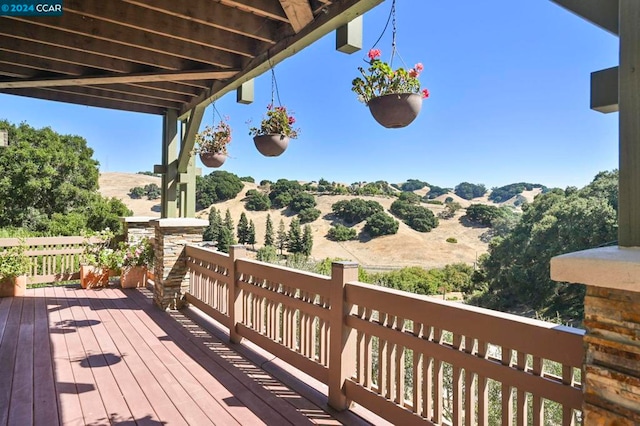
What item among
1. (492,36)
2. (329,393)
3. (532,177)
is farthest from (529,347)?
(532,177)

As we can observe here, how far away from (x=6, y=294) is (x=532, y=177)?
123 feet

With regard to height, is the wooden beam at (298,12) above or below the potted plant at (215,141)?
above

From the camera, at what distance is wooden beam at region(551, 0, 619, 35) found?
4.02 ft

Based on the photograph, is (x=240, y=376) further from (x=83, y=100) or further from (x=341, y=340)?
→ (x=83, y=100)

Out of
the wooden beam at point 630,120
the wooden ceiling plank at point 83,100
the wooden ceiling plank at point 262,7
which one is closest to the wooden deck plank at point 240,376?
the wooden beam at point 630,120

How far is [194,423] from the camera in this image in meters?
2.25

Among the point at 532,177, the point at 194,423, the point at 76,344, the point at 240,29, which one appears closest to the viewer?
the point at 194,423

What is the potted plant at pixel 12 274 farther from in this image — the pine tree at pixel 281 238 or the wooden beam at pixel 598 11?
the pine tree at pixel 281 238

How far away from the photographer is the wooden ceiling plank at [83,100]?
5188 millimetres

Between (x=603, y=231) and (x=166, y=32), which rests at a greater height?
(x=166, y=32)

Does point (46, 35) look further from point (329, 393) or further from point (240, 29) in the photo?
point (329, 393)

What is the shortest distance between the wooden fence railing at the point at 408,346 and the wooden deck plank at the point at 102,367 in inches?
40.8

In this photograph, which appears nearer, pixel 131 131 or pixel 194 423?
pixel 194 423

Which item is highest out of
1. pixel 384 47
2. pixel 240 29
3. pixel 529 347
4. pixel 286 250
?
pixel 240 29
